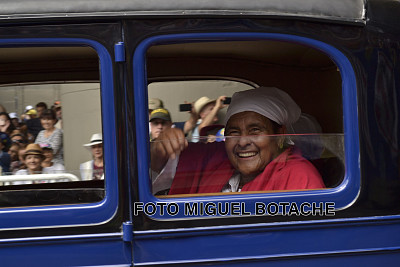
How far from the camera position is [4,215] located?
77.7 inches

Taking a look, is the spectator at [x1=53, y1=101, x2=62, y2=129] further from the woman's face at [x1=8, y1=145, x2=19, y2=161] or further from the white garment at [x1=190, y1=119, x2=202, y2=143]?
the white garment at [x1=190, y1=119, x2=202, y2=143]

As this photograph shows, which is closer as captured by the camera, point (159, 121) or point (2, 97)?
point (159, 121)

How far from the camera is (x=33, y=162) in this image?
7.29 feet

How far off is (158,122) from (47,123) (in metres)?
0.48

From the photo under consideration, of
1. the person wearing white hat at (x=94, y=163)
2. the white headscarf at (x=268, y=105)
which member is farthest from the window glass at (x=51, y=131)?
the white headscarf at (x=268, y=105)

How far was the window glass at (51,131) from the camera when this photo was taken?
2.06 m

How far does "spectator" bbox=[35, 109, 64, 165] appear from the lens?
220cm

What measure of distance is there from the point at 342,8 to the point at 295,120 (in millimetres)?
613

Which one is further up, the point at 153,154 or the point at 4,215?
the point at 153,154

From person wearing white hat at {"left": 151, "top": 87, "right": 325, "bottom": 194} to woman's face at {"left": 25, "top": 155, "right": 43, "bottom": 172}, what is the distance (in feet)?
1.66

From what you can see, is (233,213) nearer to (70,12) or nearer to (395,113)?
(395,113)

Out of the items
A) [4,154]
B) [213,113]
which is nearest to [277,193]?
[213,113]

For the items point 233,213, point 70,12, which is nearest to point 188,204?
point 233,213

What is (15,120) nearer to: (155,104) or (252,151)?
(155,104)
